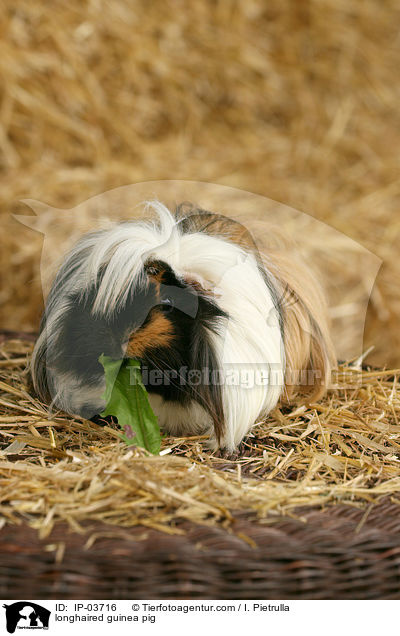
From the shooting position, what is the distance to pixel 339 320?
200 cm

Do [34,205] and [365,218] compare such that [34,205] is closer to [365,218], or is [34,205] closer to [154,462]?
[154,462]

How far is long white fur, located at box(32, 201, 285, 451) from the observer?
1034 millimetres

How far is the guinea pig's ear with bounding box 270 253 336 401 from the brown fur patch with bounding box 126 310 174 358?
0.86 feet

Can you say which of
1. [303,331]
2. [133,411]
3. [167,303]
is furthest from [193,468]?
[303,331]

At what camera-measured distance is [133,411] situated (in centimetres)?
109

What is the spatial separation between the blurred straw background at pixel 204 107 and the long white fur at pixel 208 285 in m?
1.10

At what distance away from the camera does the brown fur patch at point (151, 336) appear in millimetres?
1001

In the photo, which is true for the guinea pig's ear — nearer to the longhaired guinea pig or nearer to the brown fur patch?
the longhaired guinea pig

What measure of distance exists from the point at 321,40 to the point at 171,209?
1.79 metres

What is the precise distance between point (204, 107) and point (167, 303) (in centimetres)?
184

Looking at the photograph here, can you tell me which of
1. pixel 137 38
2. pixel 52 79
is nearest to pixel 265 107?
pixel 137 38
